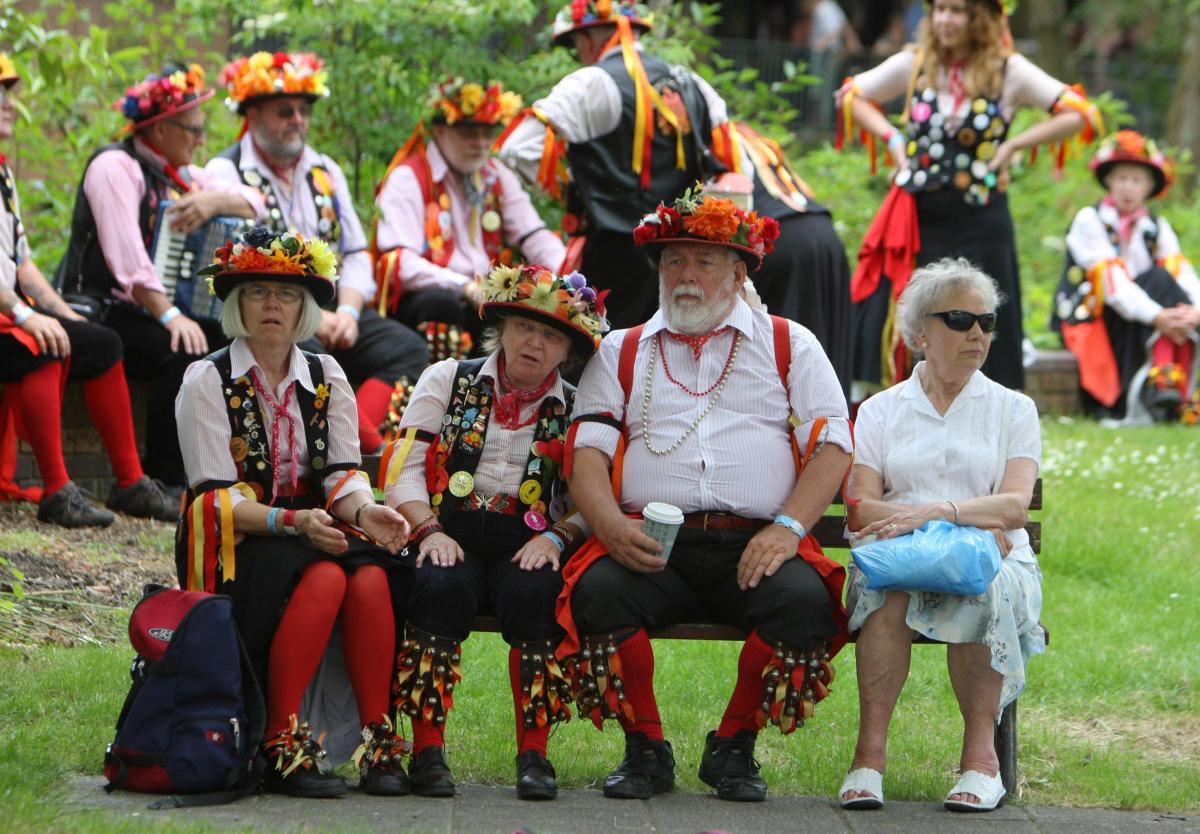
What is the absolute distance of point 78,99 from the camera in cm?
1001

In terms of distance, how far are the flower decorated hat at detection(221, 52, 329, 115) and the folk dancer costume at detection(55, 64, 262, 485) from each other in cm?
18

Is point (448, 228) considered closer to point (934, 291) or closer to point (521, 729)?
point (934, 291)

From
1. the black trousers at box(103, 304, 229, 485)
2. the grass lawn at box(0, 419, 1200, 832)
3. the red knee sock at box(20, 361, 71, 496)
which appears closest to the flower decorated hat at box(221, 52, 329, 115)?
the black trousers at box(103, 304, 229, 485)

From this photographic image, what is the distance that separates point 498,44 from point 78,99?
2453 millimetres

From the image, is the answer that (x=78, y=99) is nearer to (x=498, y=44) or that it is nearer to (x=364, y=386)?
(x=498, y=44)

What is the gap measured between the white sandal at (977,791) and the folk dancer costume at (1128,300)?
7.71 m

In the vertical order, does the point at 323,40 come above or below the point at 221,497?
above

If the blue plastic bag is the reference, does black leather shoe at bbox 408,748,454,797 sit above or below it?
below

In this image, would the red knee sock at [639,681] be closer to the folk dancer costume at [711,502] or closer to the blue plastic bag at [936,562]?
the folk dancer costume at [711,502]

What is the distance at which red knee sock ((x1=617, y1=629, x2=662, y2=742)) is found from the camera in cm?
470

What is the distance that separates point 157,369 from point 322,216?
1030 millimetres

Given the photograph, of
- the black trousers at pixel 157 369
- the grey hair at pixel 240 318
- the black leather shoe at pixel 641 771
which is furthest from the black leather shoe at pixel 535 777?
the black trousers at pixel 157 369

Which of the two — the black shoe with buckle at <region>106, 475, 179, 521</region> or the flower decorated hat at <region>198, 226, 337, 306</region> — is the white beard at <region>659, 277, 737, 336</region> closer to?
the flower decorated hat at <region>198, 226, 337, 306</region>

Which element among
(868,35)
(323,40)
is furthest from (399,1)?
(868,35)
